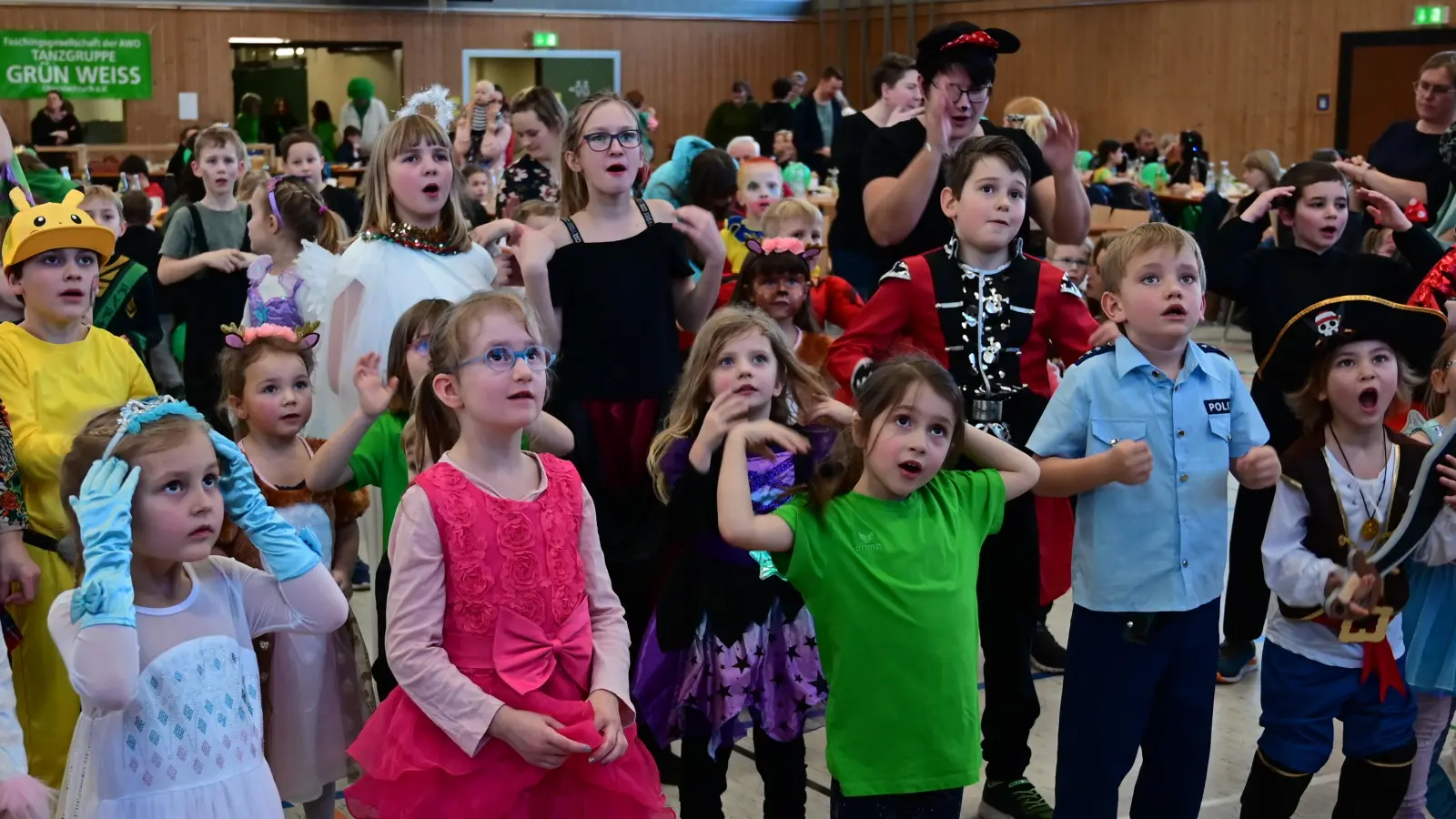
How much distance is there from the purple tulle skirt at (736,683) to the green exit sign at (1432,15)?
50.1ft

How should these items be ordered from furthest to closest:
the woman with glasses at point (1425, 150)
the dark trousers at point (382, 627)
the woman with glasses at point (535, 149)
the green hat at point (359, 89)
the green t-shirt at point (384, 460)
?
1. the green hat at point (359, 89)
2. the woman with glasses at point (535, 149)
3. the woman with glasses at point (1425, 150)
4. the dark trousers at point (382, 627)
5. the green t-shirt at point (384, 460)

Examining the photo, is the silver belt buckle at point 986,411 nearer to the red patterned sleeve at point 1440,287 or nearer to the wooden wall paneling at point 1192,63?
the red patterned sleeve at point 1440,287

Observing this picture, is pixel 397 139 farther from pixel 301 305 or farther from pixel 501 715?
pixel 501 715

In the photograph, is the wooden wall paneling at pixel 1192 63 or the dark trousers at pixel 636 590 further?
the wooden wall paneling at pixel 1192 63

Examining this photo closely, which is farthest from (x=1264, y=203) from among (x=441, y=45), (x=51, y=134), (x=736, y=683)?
(x=441, y=45)

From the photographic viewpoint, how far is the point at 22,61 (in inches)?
668

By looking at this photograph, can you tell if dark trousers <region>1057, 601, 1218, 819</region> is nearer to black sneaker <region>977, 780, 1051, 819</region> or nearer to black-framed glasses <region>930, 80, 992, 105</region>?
black sneaker <region>977, 780, 1051, 819</region>

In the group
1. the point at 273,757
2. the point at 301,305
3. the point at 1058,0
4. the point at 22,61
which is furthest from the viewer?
the point at 1058,0

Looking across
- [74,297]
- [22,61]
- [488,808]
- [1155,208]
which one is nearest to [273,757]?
[488,808]

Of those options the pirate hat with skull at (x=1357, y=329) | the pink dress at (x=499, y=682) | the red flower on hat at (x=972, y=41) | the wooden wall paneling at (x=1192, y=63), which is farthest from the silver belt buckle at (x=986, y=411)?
the wooden wall paneling at (x=1192, y=63)

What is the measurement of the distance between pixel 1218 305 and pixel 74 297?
36.3 ft

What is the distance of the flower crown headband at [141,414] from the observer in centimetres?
252

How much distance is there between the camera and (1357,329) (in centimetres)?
338

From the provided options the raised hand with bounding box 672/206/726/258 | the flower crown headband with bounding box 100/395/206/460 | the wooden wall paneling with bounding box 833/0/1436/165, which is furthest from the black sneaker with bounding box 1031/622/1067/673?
the wooden wall paneling with bounding box 833/0/1436/165
